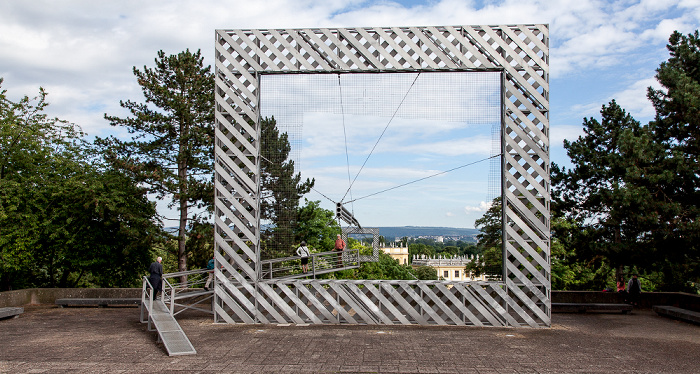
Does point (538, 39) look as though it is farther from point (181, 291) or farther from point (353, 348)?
point (181, 291)

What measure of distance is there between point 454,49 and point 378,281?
17.5 ft

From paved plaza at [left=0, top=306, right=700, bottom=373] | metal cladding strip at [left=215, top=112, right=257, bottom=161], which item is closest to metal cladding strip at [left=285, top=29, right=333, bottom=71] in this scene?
metal cladding strip at [left=215, top=112, right=257, bottom=161]

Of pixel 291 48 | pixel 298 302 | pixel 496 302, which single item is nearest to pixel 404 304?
pixel 496 302

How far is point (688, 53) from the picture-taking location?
51.4 feet

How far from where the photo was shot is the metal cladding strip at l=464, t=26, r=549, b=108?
1170cm

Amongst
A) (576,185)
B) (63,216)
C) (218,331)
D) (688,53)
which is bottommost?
(218,331)

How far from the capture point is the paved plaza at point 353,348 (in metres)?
7.77

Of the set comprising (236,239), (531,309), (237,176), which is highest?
(237,176)

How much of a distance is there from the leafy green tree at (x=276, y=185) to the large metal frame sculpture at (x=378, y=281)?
24.2 inches

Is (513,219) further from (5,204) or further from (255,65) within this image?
(5,204)

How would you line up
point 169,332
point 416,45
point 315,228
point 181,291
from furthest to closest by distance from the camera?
point 315,228
point 181,291
point 416,45
point 169,332

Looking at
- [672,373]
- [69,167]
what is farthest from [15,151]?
[672,373]

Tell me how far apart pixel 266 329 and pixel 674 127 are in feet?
44.1

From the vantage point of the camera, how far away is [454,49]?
11820 millimetres
